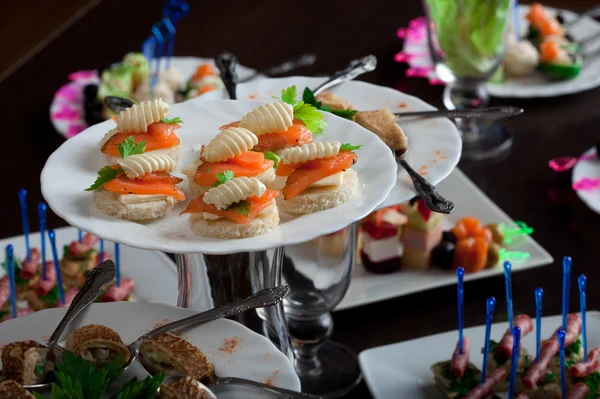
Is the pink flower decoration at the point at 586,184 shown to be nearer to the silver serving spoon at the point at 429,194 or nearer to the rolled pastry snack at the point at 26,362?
the silver serving spoon at the point at 429,194

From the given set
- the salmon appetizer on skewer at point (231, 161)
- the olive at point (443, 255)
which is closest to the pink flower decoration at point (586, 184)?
the olive at point (443, 255)

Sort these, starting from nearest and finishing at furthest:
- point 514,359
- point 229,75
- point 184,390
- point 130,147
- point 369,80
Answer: point 184,390 → point 130,147 → point 514,359 → point 229,75 → point 369,80

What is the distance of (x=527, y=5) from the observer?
9.98 feet

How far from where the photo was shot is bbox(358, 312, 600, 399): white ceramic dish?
1.48m

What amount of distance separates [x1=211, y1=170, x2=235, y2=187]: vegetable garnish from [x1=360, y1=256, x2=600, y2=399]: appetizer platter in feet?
1.47

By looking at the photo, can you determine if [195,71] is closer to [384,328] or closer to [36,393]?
[384,328]

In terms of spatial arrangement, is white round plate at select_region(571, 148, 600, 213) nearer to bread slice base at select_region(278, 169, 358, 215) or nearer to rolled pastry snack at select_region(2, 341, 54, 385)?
bread slice base at select_region(278, 169, 358, 215)

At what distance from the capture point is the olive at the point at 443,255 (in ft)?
6.01

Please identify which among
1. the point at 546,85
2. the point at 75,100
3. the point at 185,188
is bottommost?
the point at 546,85

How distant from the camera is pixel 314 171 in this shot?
1154mm

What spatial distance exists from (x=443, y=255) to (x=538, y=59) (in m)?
1.00

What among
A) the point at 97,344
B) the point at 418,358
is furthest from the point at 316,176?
the point at 418,358

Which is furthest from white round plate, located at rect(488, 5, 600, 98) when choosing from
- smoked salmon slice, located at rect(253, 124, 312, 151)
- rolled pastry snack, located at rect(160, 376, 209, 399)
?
rolled pastry snack, located at rect(160, 376, 209, 399)

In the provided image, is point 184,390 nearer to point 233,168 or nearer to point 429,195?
point 233,168
